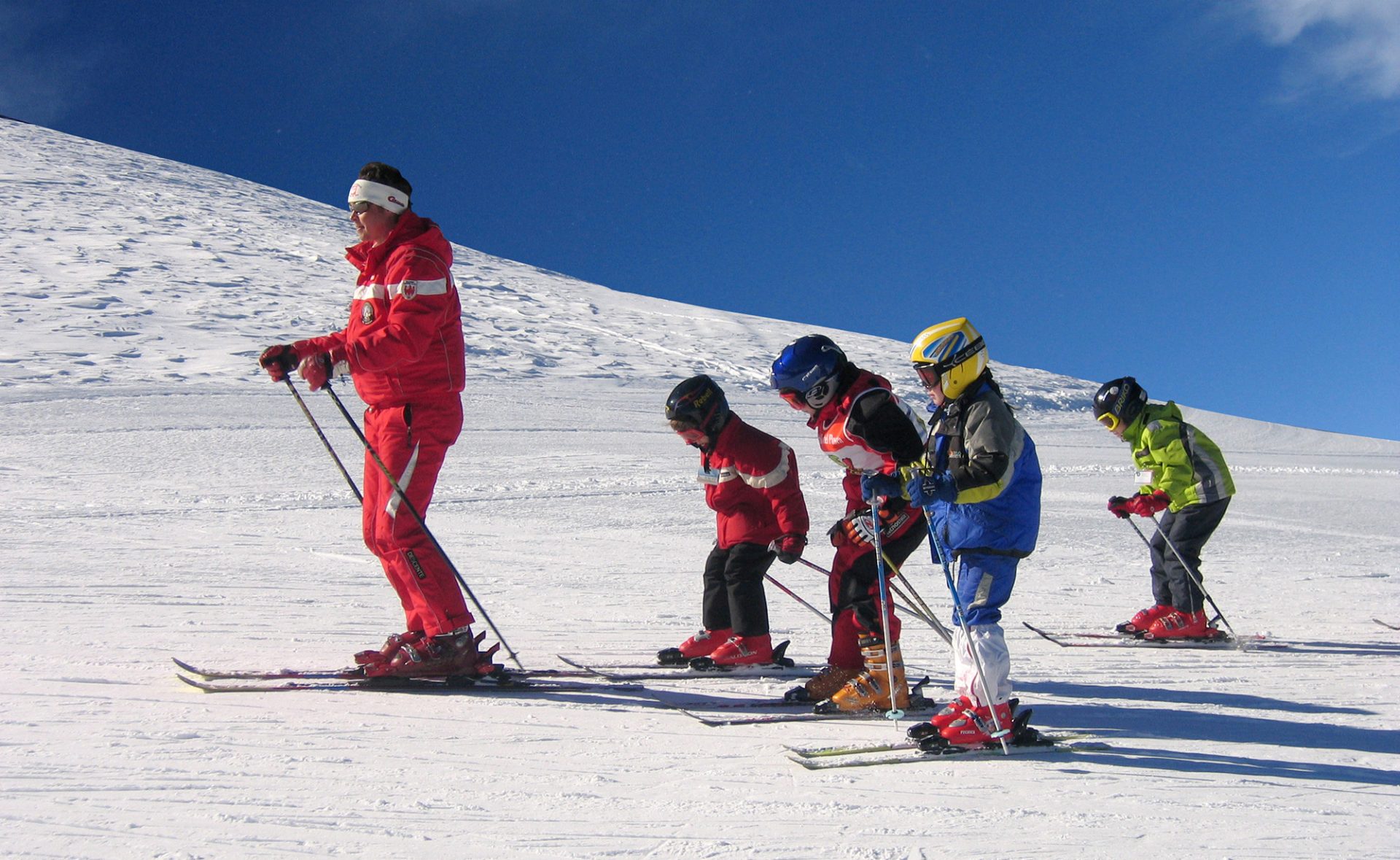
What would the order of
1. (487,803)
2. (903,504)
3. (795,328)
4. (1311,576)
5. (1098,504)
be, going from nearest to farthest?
1. (487,803)
2. (903,504)
3. (1311,576)
4. (1098,504)
5. (795,328)

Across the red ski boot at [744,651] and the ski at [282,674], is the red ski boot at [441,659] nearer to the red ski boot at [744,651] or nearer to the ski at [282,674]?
the ski at [282,674]

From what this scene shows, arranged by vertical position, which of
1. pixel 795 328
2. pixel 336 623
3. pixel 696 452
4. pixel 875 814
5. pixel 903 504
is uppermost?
pixel 795 328

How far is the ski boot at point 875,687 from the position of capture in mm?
4043

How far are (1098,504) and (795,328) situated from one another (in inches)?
911

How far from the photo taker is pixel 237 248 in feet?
106

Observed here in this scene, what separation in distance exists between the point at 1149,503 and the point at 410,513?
479 cm

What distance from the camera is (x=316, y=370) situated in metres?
4.03

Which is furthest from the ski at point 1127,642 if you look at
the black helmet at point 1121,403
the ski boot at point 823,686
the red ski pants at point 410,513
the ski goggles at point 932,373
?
the red ski pants at point 410,513

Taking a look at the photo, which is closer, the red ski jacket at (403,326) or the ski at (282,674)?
the ski at (282,674)

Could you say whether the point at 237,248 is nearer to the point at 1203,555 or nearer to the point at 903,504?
the point at 1203,555

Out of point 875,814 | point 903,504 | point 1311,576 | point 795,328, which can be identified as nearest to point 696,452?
point 1311,576

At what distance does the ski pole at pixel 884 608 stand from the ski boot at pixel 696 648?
1.20m

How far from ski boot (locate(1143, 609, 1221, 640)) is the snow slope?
0.42 meters

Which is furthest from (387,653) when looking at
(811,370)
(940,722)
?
(940,722)
